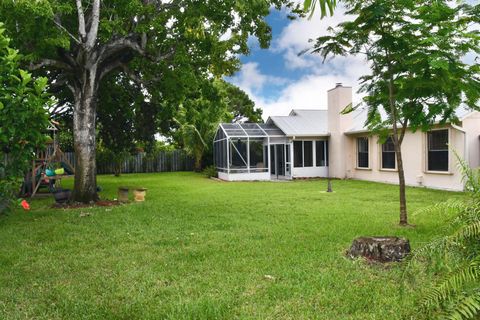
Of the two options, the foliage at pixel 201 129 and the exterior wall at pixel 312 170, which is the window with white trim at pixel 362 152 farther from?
the foliage at pixel 201 129

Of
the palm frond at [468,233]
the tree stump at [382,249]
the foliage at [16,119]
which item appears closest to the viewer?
the palm frond at [468,233]

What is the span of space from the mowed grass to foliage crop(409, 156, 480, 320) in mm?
921

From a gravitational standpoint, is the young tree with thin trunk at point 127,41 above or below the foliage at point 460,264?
above

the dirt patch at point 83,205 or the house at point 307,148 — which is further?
the house at point 307,148

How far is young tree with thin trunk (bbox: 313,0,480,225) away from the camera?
6582 mm

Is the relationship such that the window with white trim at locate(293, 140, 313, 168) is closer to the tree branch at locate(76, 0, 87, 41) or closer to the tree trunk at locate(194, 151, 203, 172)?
the tree trunk at locate(194, 151, 203, 172)

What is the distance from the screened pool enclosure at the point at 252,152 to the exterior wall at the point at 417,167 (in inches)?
171

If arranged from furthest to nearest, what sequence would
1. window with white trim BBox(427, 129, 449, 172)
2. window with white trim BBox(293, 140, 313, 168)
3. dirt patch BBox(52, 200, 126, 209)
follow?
window with white trim BBox(293, 140, 313, 168)
window with white trim BBox(427, 129, 449, 172)
dirt patch BBox(52, 200, 126, 209)

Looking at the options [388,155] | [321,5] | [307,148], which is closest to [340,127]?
[307,148]

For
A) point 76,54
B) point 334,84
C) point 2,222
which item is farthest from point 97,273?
point 334,84

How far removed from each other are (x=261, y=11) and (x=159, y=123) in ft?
29.2

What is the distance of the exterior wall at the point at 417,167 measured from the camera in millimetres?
14492

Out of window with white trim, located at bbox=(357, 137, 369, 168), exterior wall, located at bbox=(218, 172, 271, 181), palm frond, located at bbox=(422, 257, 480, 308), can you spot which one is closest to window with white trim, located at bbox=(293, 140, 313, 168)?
exterior wall, located at bbox=(218, 172, 271, 181)

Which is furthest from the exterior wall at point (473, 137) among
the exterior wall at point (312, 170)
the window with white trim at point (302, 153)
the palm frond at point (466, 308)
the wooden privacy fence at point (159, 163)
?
the wooden privacy fence at point (159, 163)
